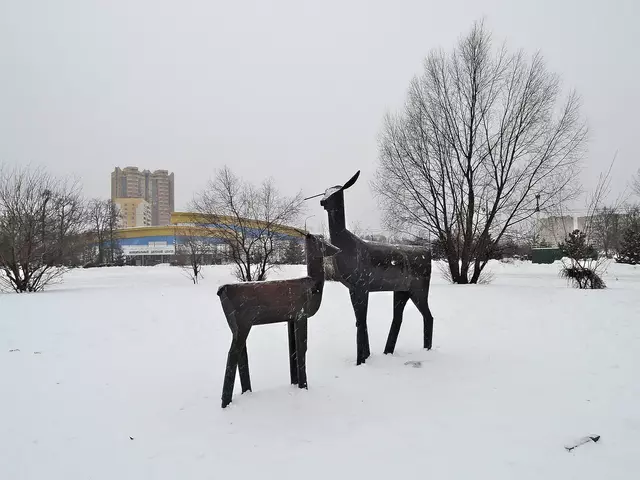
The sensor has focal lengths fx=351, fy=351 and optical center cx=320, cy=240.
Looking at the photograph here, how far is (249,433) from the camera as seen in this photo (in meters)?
2.93

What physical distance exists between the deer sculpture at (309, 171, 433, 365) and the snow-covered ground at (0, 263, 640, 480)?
0.60m

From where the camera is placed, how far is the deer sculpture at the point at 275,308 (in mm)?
3357

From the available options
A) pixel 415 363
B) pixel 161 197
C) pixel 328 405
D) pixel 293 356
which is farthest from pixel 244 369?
pixel 161 197

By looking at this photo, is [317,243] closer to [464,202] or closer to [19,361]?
[19,361]

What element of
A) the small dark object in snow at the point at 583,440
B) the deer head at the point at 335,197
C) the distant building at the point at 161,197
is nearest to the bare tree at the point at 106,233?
the deer head at the point at 335,197

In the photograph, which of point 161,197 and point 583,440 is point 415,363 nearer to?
point 583,440

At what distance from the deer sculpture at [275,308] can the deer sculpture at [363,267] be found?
51cm

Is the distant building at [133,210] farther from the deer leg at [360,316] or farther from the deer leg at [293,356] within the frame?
the deer leg at [293,356]

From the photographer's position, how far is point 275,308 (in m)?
3.55

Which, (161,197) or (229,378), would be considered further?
(161,197)

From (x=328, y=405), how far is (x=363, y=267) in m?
1.72

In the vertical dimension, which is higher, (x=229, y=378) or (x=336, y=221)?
(x=336, y=221)

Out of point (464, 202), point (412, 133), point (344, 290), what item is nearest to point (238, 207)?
point (344, 290)

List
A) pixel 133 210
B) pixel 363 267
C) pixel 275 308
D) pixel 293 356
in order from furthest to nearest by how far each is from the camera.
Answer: pixel 133 210 → pixel 363 267 → pixel 293 356 → pixel 275 308
